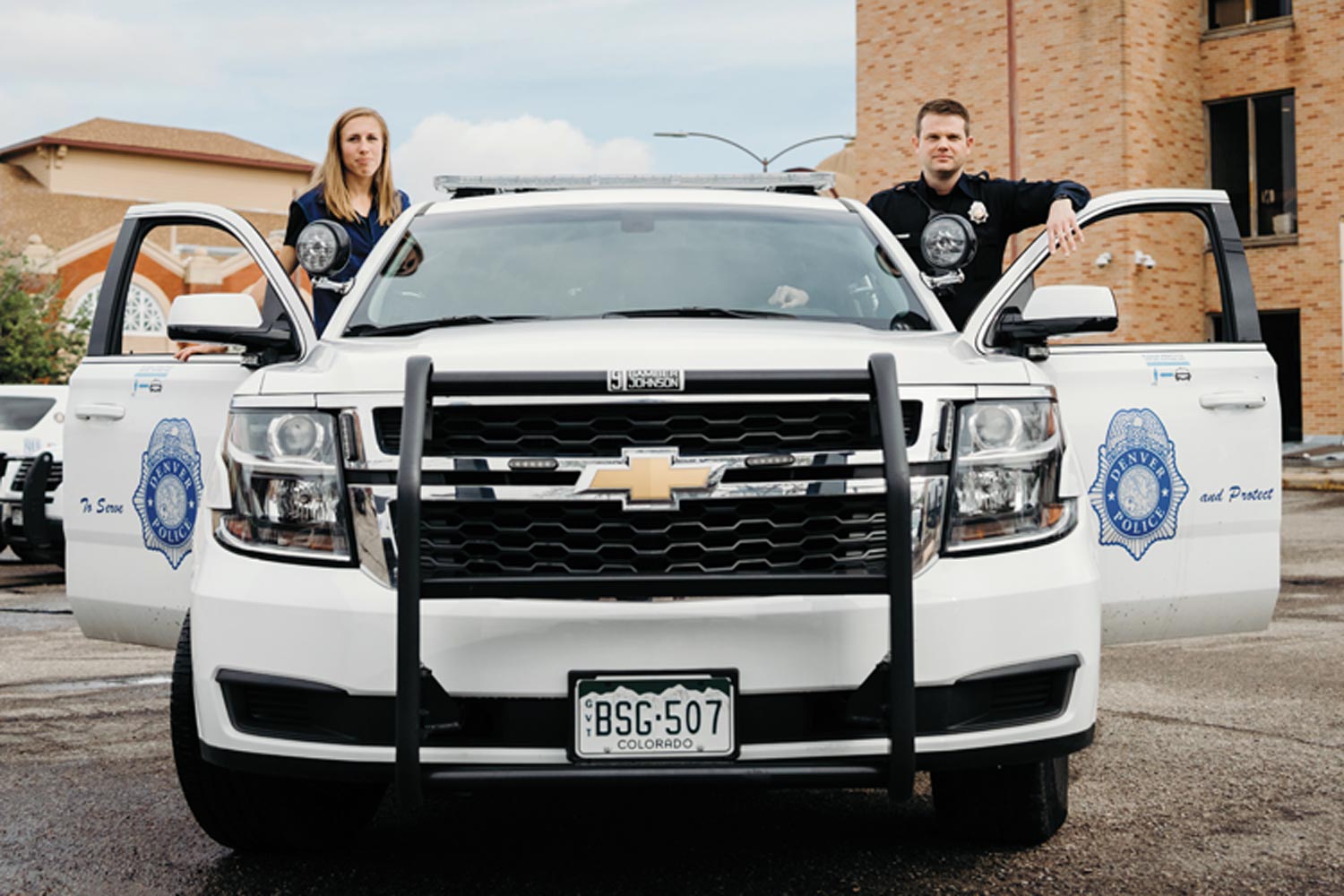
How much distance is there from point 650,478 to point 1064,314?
149 cm

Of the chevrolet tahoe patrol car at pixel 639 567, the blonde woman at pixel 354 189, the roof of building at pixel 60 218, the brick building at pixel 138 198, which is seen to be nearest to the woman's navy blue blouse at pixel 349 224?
the blonde woman at pixel 354 189

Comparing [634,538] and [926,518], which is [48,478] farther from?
[926,518]

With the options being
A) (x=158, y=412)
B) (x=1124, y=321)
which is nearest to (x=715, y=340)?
(x=158, y=412)

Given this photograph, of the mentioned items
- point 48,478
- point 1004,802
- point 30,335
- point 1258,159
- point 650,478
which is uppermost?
point 1258,159

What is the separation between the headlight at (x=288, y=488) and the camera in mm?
3484

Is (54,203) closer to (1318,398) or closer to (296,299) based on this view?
(1318,398)

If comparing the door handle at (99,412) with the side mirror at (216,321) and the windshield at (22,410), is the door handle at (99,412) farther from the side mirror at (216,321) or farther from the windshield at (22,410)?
the windshield at (22,410)

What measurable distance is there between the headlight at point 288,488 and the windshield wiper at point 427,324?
821 millimetres

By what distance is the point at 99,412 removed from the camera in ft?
16.1

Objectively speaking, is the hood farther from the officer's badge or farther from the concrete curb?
the concrete curb

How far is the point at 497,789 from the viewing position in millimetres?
3354

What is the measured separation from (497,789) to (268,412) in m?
1.01

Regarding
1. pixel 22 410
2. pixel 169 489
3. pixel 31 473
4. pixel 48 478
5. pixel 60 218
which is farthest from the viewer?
pixel 60 218

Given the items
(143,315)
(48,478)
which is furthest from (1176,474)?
(143,315)
